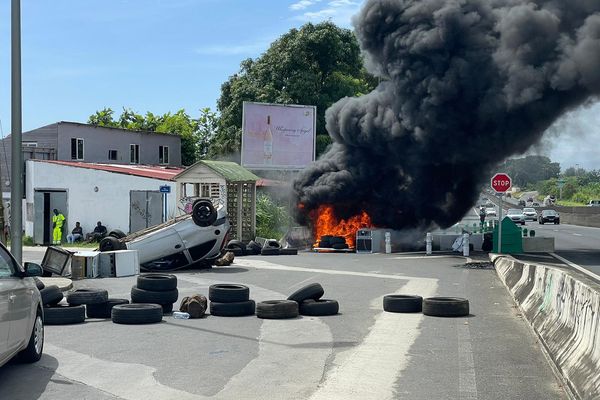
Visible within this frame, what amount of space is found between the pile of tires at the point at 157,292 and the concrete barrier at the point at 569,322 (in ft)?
19.6

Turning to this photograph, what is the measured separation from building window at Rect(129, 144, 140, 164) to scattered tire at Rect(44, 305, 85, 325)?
4289cm

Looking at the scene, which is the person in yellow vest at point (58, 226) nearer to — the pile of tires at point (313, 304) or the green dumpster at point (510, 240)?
the green dumpster at point (510, 240)

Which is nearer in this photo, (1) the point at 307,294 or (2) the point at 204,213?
(1) the point at 307,294

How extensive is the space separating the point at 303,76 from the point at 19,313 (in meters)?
46.2

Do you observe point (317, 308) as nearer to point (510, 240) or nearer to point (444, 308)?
point (444, 308)

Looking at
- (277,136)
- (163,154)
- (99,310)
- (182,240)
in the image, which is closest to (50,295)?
(99,310)

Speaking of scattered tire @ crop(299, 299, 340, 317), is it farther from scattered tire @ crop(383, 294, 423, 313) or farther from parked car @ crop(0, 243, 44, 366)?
parked car @ crop(0, 243, 44, 366)

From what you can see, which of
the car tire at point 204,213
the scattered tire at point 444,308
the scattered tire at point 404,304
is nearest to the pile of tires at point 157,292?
the scattered tire at point 404,304

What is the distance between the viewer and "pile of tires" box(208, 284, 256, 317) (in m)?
12.9

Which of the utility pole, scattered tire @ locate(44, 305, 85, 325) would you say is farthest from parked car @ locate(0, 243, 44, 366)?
the utility pole

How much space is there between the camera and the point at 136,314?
11992 mm

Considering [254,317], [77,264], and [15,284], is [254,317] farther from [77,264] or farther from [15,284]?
[77,264]

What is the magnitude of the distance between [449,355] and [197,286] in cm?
973

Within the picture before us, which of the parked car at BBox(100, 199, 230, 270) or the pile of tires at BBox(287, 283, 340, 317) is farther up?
the parked car at BBox(100, 199, 230, 270)
